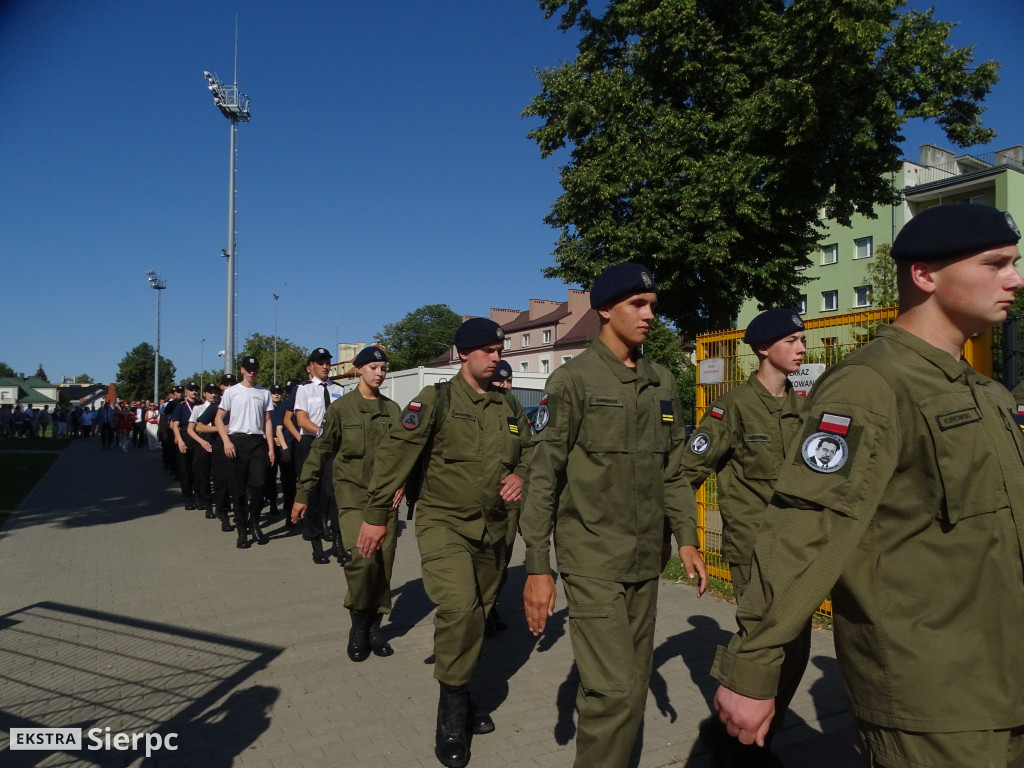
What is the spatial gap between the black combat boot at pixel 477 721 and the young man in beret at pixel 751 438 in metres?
1.55

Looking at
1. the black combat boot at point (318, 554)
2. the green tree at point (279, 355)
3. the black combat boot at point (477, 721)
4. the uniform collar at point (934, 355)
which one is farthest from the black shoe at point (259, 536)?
the green tree at point (279, 355)

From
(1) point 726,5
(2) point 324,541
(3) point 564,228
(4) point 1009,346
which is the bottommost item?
(2) point 324,541

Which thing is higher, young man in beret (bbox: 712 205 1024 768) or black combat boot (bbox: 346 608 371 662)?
young man in beret (bbox: 712 205 1024 768)

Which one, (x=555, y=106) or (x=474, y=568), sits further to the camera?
(x=555, y=106)

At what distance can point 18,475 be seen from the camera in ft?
60.2

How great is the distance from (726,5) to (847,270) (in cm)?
3399

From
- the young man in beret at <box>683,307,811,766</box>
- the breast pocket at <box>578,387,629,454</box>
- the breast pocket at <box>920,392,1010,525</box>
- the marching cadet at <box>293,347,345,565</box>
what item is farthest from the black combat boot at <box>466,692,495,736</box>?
the marching cadet at <box>293,347,345,565</box>

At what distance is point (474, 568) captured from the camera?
13.5 feet

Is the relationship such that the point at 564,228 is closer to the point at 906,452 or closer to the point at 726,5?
the point at 726,5

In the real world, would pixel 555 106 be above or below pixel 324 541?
above

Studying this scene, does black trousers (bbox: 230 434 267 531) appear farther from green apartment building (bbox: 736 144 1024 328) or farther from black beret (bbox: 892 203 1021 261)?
green apartment building (bbox: 736 144 1024 328)

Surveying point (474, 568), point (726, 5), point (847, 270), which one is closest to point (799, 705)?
point (474, 568)

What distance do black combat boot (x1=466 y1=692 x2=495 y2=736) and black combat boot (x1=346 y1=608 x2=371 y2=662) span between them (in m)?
1.36

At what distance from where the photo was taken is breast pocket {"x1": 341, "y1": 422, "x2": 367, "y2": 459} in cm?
612
